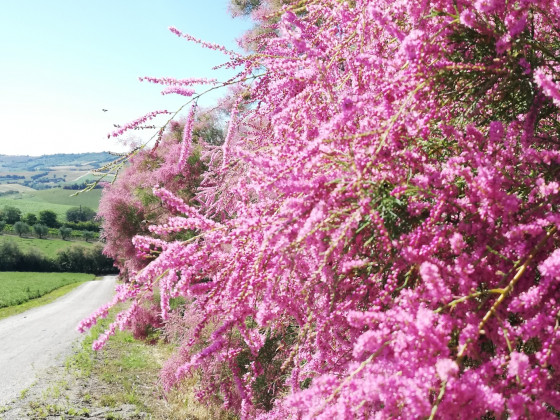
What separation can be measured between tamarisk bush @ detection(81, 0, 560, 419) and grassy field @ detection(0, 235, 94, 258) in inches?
3330

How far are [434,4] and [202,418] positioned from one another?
34.1 ft

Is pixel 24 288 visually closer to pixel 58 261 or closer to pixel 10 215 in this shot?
pixel 58 261

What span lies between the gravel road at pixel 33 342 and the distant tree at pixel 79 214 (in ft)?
287

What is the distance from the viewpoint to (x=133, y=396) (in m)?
12.1

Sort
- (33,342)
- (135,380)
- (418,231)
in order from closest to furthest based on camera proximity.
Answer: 1. (418,231)
2. (135,380)
3. (33,342)

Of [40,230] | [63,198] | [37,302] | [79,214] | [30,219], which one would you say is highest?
[63,198]

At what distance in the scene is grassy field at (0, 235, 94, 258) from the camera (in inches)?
3060

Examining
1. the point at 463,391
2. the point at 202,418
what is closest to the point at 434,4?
the point at 463,391

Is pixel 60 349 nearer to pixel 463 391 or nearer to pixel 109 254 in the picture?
pixel 109 254

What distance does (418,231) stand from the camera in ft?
4.75

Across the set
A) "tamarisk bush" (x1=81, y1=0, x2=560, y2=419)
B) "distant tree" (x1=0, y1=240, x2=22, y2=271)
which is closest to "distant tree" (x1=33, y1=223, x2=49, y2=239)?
"distant tree" (x1=0, y1=240, x2=22, y2=271)

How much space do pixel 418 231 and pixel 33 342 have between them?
25844 millimetres

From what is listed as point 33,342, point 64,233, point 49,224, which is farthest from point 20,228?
point 33,342

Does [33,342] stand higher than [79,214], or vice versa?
[79,214]
